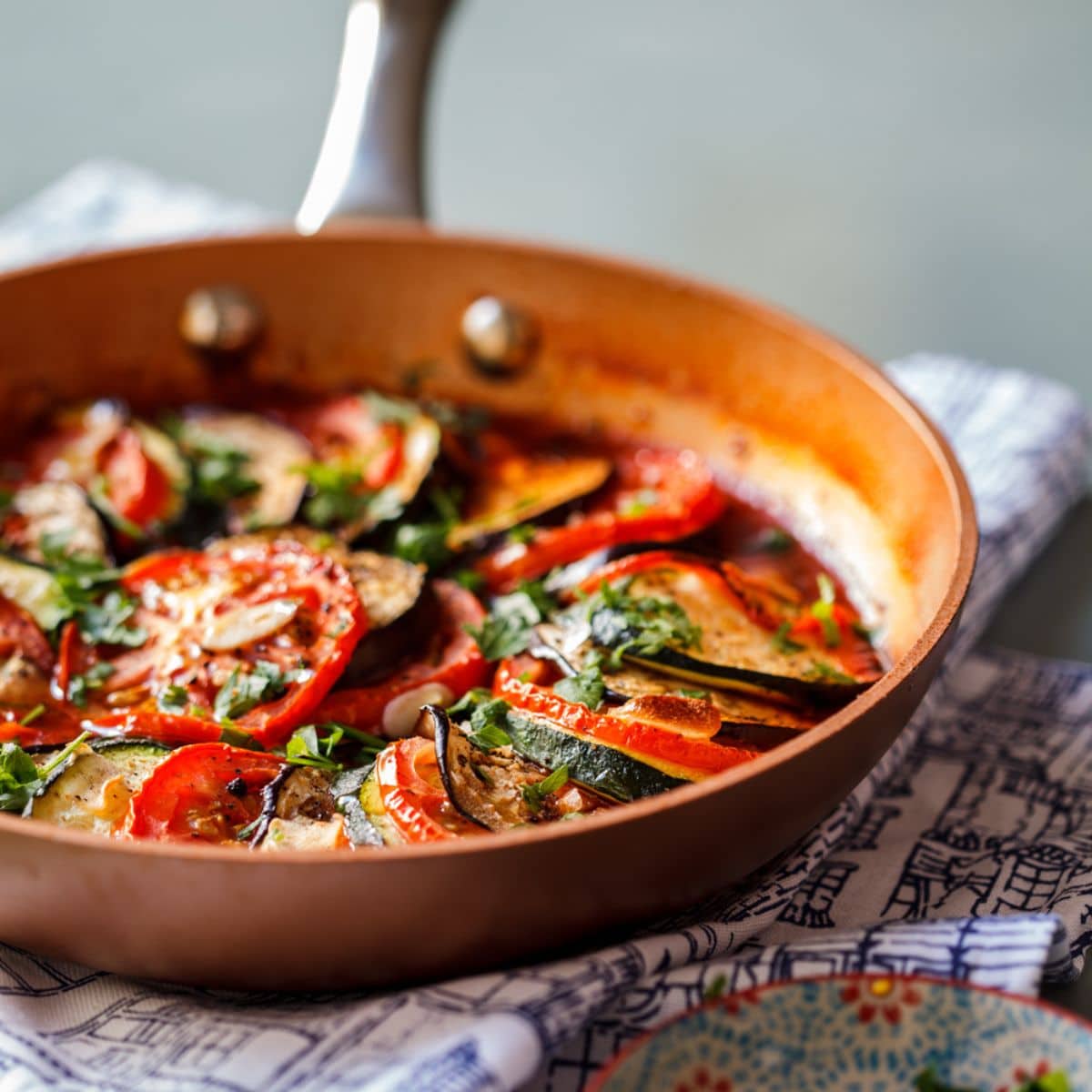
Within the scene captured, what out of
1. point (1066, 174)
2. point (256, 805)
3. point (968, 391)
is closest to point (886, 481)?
point (968, 391)

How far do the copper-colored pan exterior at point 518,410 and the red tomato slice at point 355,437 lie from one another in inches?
6.9

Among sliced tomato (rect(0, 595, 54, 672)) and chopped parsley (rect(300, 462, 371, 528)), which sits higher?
chopped parsley (rect(300, 462, 371, 528))

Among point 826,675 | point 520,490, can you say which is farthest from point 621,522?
point 826,675

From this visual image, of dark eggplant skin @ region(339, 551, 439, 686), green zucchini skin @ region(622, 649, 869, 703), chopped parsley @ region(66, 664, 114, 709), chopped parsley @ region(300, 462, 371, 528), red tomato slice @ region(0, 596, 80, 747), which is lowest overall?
red tomato slice @ region(0, 596, 80, 747)

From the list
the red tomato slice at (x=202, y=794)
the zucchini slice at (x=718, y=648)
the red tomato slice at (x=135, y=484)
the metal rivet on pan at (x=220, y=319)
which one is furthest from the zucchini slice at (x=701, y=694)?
the metal rivet on pan at (x=220, y=319)

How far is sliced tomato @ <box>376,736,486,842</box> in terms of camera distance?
73.1 inches

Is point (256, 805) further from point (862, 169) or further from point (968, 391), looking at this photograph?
point (862, 169)

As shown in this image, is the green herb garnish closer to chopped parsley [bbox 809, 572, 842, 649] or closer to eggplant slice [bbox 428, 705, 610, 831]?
chopped parsley [bbox 809, 572, 842, 649]

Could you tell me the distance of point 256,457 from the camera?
3090mm

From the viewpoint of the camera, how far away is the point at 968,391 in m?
3.54

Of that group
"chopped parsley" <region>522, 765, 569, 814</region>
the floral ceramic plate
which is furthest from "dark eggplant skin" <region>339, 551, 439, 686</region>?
the floral ceramic plate

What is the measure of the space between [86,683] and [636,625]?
89cm

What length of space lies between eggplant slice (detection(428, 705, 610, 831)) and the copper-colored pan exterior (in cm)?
18

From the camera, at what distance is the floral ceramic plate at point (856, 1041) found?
5.57 ft
